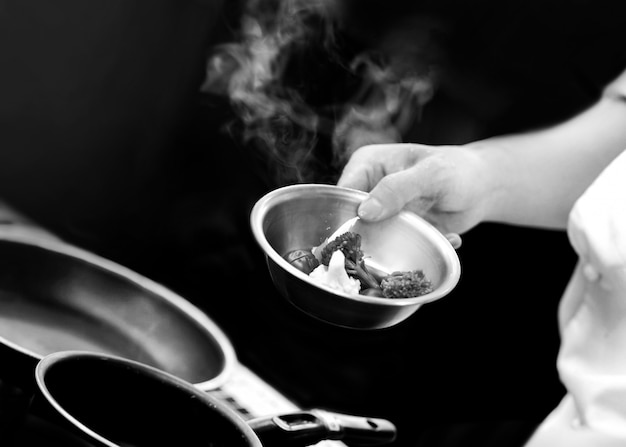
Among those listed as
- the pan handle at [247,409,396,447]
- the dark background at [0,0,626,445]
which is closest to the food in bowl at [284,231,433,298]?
the pan handle at [247,409,396,447]

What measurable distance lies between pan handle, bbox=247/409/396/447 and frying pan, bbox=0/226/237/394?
207 millimetres

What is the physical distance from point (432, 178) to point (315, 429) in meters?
0.43

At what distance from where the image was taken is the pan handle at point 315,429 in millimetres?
721

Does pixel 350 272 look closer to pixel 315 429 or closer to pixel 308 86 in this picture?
pixel 315 429

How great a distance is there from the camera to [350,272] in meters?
0.86

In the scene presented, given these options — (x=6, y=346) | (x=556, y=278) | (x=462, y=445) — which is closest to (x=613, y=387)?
(x=556, y=278)

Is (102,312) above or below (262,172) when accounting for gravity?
above

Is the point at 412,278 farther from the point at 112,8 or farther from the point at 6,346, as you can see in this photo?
the point at 112,8

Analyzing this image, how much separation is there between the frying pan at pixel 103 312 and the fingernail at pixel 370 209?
26cm

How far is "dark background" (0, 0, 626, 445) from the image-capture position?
141 centimetres

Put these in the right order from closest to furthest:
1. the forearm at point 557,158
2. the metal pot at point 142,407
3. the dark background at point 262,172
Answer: the metal pot at point 142,407, the forearm at point 557,158, the dark background at point 262,172

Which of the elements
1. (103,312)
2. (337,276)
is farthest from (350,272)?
(103,312)

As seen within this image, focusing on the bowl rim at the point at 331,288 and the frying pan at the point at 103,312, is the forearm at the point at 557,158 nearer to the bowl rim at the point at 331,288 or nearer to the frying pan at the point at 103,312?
the bowl rim at the point at 331,288

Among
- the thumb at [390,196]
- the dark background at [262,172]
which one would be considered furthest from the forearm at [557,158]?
the thumb at [390,196]
